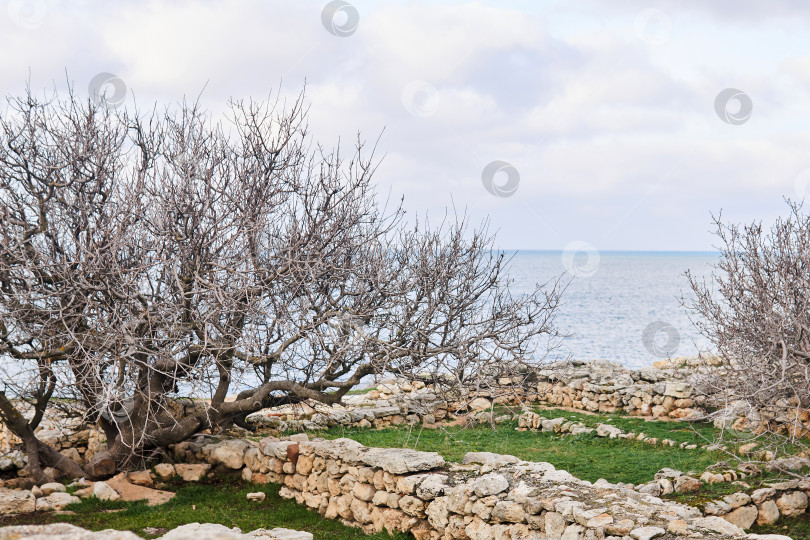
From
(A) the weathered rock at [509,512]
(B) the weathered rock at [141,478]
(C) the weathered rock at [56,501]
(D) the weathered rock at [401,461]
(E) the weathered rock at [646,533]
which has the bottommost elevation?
(C) the weathered rock at [56,501]

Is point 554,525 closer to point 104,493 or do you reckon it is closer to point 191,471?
point 191,471

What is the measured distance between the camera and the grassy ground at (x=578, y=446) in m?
12.8

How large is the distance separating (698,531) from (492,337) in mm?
5406

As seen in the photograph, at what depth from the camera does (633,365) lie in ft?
143

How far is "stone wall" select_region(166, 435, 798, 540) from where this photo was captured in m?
7.69

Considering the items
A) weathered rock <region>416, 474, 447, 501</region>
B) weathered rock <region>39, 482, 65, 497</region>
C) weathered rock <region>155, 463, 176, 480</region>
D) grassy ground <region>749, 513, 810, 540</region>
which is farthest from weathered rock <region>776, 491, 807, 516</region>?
weathered rock <region>39, 482, 65, 497</region>

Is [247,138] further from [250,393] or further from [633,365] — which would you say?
[633,365]

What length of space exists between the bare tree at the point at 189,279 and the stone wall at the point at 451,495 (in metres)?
1.18

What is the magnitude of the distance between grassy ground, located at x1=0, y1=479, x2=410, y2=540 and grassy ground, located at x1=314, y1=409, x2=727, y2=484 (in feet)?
8.42

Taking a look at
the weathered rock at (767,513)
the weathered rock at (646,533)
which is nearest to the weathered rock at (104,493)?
the weathered rock at (646,533)

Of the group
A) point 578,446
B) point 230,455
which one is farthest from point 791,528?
point 230,455

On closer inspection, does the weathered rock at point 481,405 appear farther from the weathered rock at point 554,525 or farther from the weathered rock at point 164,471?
the weathered rock at point 554,525

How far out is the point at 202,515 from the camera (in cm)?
1038

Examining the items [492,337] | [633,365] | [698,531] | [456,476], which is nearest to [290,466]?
[456,476]
